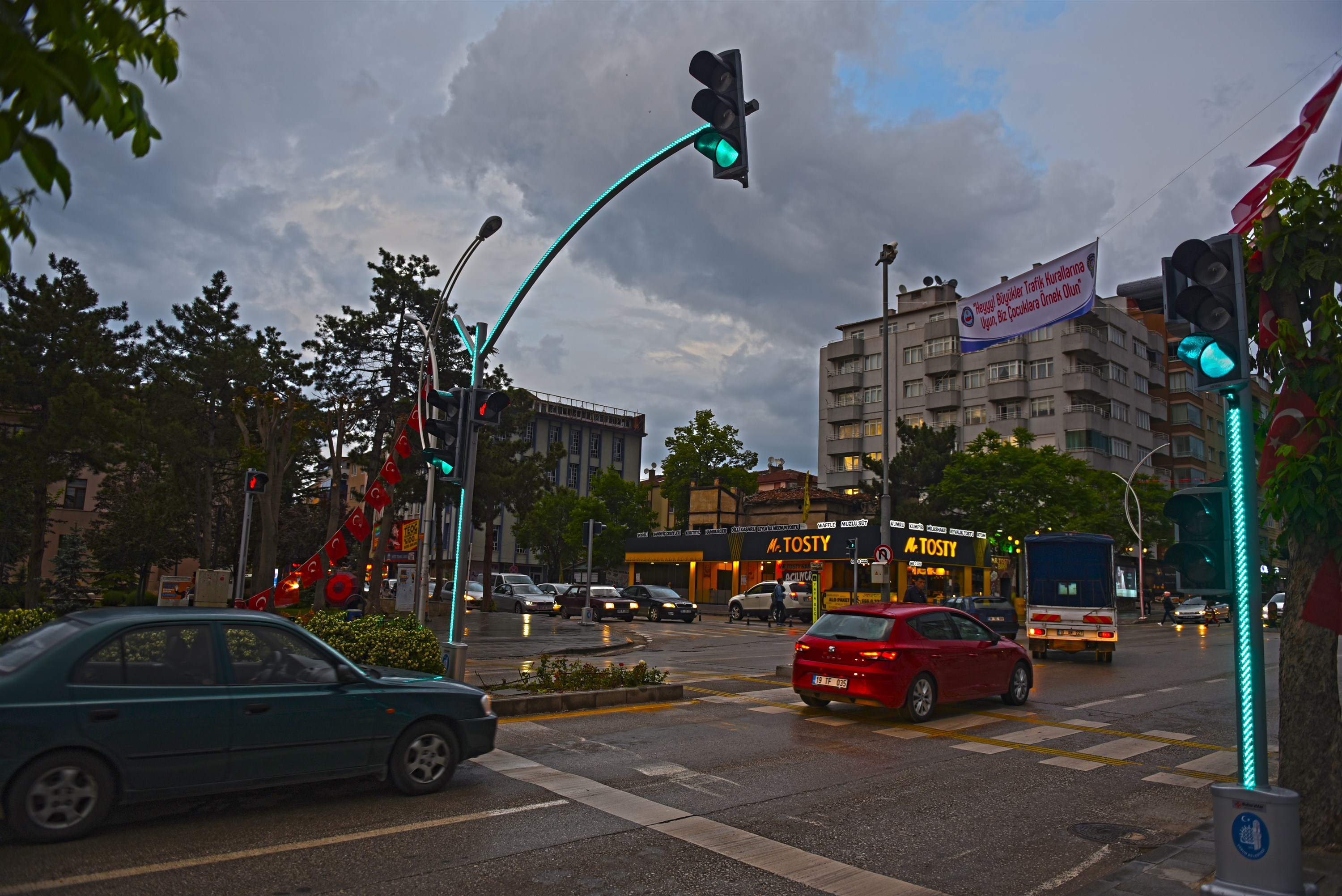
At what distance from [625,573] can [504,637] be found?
47.8 meters

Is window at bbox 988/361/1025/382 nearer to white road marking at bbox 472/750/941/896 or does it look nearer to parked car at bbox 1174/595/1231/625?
parked car at bbox 1174/595/1231/625

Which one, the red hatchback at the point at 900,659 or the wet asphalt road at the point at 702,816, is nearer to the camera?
the wet asphalt road at the point at 702,816

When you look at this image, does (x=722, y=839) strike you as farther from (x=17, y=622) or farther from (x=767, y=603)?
(x=767, y=603)

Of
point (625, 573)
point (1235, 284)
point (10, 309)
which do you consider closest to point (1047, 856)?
point (1235, 284)

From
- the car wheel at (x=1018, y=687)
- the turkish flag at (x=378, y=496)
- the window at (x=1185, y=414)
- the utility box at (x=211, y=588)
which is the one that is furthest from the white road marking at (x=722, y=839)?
the window at (x=1185, y=414)

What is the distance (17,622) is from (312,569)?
653 centimetres

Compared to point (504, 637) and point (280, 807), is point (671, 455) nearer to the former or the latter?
point (504, 637)

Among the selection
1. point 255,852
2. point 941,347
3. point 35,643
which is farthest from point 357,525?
point 941,347

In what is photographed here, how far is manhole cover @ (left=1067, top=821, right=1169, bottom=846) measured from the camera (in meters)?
6.25

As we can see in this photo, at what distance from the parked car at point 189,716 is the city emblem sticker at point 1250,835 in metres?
5.21

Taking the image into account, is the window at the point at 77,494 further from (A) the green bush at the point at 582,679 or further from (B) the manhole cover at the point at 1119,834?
(B) the manhole cover at the point at 1119,834

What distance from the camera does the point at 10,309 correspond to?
97.1 ft

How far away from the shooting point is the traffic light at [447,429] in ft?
36.9

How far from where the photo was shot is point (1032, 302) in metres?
19.0
